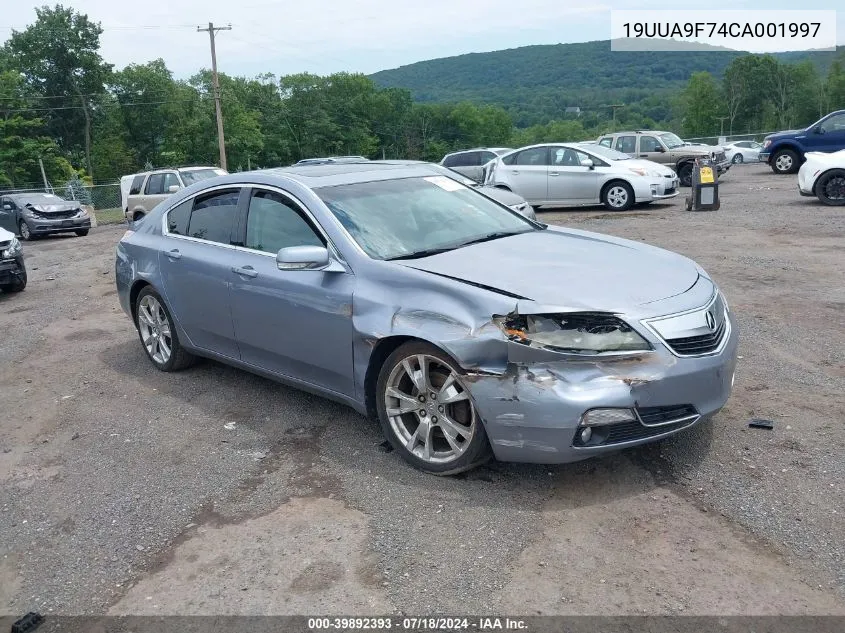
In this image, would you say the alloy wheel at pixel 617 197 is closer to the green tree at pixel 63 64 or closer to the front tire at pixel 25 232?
the front tire at pixel 25 232

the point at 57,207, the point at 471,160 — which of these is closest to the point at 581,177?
the point at 471,160

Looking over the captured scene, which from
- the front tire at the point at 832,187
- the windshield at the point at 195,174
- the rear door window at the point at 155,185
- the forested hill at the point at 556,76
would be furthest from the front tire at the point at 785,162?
the forested hill at the point at 556,76

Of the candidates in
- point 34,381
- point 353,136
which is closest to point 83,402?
point 34,381

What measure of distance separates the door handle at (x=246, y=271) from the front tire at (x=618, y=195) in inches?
524

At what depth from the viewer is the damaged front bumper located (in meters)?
3.74

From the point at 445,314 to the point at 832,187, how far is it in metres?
14.5

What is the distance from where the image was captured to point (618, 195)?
17.3 m

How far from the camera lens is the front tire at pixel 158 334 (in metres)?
6.34

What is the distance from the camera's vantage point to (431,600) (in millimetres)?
3168

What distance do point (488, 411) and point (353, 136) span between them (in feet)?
343

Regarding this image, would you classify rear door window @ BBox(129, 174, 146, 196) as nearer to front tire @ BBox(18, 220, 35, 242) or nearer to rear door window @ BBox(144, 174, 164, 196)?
rear door window @ BBox(144, 174, 164, 196)

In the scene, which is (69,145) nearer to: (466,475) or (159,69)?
(159,69)

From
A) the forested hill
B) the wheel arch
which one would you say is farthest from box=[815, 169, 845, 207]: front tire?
the forested hill

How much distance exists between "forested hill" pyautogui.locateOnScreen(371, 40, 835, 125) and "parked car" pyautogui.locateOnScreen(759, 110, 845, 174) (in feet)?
352
